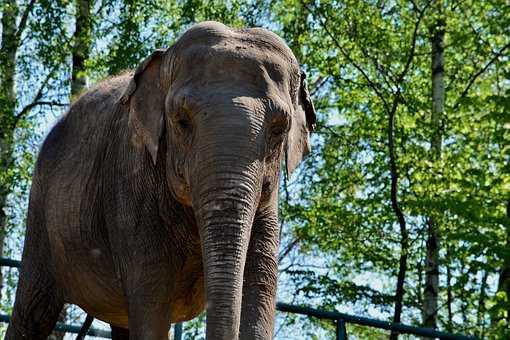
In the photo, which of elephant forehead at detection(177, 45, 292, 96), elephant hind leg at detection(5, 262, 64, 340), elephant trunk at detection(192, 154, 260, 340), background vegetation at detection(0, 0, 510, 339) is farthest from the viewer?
background vegetation at detection(0, 0, 510, 339)

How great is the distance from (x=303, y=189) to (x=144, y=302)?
635 inches

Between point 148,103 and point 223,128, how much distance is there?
783 mm

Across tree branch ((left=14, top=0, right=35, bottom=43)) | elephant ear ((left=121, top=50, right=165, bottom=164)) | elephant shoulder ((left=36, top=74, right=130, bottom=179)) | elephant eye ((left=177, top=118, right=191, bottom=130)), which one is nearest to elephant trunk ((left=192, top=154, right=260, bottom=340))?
elephant eye ((left=177, top=118, right=191, bottom=130))

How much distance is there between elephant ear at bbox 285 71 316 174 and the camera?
6.57m

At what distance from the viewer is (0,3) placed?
19703 mm

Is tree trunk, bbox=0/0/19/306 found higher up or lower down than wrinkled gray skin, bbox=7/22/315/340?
higher up

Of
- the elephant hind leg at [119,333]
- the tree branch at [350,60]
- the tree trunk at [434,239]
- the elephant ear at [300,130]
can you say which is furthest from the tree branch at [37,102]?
the elephant ear at [300,130]

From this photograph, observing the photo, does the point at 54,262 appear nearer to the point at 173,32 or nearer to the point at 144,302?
the point at 144,302

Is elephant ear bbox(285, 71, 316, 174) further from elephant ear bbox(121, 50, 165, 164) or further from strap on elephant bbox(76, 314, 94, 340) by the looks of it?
strap on elephant bbox(76, 314, 94, 340)

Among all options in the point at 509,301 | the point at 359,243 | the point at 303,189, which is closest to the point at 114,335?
the point at 509,301

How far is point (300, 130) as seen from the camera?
6.71m

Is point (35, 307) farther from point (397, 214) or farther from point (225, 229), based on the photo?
point (397, 214)

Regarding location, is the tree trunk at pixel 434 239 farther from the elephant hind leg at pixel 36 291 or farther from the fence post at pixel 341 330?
the elephant hind leg at pixel 36 291

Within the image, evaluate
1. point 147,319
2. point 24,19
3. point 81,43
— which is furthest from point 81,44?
point 147,319
